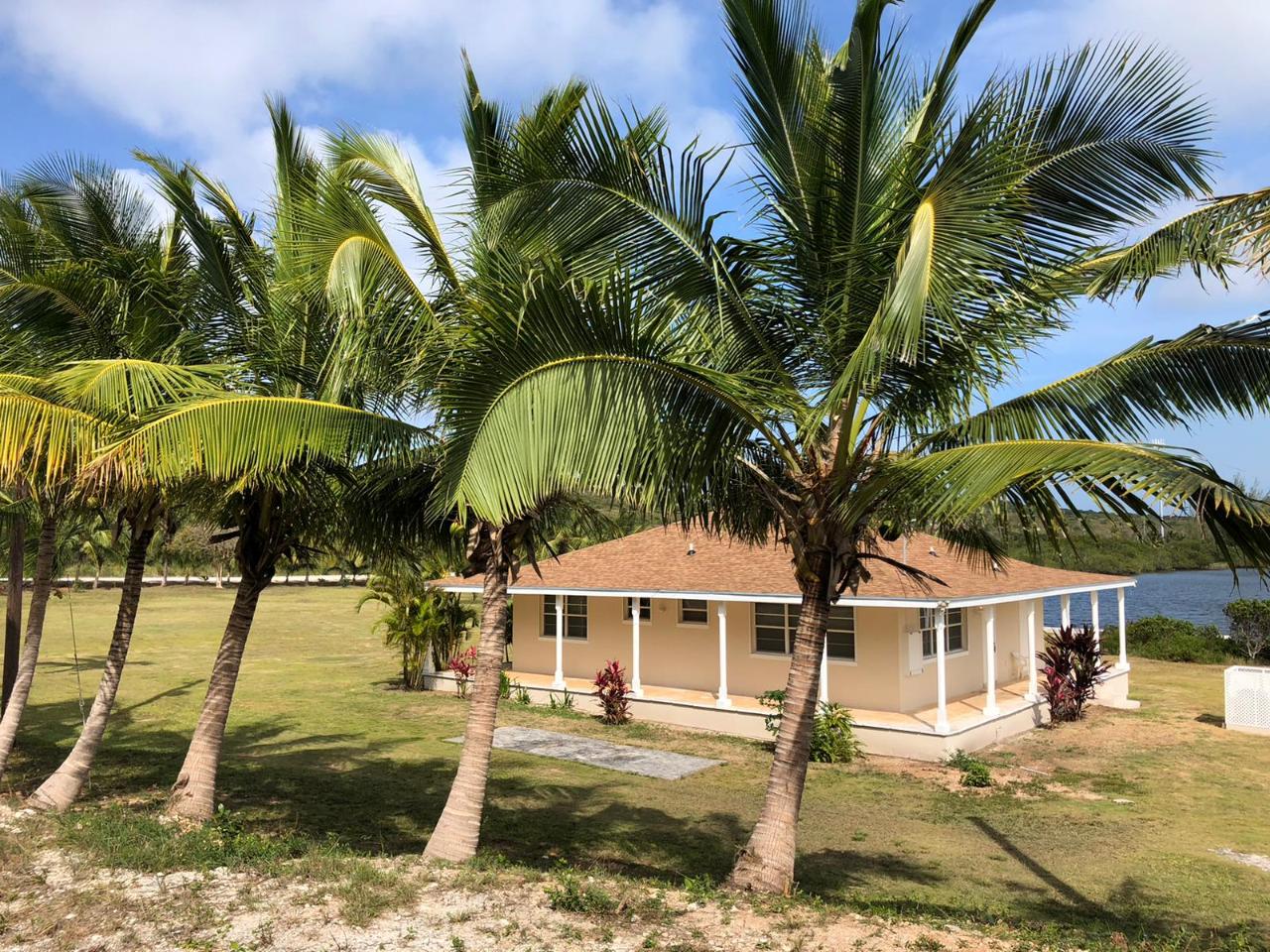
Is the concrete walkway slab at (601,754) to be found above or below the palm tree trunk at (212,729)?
below

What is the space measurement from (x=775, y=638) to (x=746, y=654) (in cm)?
67

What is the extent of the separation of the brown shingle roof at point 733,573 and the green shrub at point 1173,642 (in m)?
8.94

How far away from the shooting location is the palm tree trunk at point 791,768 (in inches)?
270

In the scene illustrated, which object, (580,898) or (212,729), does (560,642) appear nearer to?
(212,729)

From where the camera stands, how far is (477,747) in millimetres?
7812

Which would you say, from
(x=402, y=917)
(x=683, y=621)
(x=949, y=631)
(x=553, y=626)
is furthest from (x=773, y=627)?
(x=402, y=917)

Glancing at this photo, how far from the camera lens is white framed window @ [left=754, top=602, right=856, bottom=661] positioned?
16.7 meters

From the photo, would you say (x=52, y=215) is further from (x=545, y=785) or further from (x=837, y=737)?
(x=837, y=737)

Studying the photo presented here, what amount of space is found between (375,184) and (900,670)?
11953mm

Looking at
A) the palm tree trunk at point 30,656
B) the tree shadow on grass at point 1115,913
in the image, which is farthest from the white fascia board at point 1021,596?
the palm tree trunk at point 30,656

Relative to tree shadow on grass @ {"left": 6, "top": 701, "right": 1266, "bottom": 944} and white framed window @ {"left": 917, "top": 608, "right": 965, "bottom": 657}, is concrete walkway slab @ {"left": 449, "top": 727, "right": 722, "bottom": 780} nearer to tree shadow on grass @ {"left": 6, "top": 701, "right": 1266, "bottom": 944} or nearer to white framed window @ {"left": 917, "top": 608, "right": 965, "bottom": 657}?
tree shadow on grass @ {"left": 6, "top": 701, "right": 1266, "bottom": 944}

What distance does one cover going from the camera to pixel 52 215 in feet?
33.1

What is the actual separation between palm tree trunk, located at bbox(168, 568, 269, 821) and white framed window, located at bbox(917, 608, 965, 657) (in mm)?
11544

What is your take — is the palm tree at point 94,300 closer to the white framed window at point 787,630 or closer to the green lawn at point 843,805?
the green lawn at point 843,805
